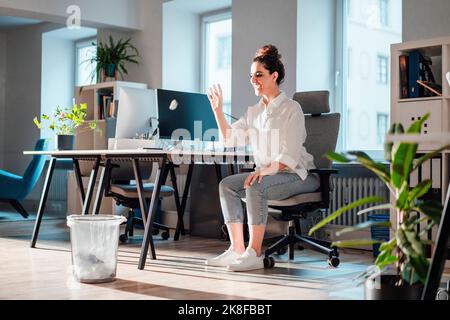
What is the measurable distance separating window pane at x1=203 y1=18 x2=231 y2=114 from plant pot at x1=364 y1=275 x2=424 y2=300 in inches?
183

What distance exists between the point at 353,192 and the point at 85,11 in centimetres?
326

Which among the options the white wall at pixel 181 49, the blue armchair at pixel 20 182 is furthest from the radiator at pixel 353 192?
the blue armchair at pixel 20 182

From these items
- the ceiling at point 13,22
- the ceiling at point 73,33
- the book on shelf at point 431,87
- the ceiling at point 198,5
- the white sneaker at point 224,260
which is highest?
the ceiling at point 13,22

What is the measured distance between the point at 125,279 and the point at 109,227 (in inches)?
11.0

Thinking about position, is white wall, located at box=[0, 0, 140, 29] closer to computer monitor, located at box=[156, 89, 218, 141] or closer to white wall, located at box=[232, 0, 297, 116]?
white wall, located at box=[232, 0, 297, 116]

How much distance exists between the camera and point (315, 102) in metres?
4.16

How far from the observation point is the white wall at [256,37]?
17.3 ft

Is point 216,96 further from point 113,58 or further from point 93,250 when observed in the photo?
point 113,58

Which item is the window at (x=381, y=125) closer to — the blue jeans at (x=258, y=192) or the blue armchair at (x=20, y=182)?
the blue jeans at (x=258, y=192)

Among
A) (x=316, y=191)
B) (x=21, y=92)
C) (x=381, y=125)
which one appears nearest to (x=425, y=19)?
(x=381, y=125)

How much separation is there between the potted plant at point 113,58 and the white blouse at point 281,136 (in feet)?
10.4

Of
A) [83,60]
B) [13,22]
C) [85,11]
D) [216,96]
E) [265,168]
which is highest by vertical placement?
[13,22]

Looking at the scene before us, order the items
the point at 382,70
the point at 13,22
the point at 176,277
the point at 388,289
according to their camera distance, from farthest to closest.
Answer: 1. the point at 13,22
2. the point at 382,70
3. the point at 176,277
4. the point at 388,289
